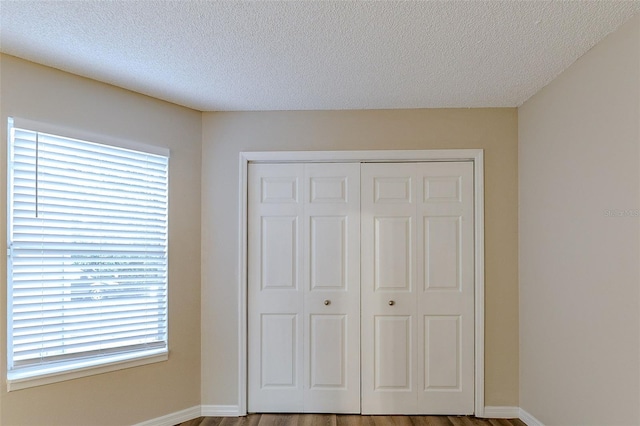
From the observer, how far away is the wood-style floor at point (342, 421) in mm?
3373

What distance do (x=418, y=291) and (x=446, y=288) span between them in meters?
0.22

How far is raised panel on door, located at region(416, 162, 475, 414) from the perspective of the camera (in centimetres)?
352

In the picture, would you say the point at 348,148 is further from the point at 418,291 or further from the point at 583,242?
the point at 583,242

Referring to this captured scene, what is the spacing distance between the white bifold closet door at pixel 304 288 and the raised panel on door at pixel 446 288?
0.52m

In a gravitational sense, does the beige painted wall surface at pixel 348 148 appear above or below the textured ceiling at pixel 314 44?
below

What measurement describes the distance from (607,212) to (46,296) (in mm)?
3215

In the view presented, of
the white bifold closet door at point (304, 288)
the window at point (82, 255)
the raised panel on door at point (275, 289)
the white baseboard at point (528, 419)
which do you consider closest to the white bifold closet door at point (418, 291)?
the white bifold closet door at point (304, 288)

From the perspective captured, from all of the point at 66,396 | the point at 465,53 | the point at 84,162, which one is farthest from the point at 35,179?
the point at 465,53

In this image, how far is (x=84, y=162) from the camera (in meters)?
2.92

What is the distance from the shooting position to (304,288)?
3.59 meters

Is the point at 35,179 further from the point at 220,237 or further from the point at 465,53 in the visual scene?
the point at 465,53

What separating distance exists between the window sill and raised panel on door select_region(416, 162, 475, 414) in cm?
202

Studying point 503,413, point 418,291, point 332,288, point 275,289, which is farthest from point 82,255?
point 503,413

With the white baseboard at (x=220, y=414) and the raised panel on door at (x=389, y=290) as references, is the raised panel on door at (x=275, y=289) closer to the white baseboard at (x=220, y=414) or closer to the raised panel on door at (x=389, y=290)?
the white baseboard at (x=220, y=414)
